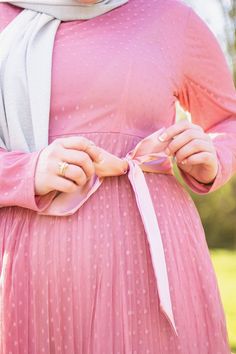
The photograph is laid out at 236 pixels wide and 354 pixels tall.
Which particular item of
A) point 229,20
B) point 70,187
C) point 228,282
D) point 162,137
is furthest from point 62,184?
point 228,282

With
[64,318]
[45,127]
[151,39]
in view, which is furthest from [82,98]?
[64,318]

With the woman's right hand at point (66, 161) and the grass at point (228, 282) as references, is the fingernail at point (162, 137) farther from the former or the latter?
the grass at point (228, 282)

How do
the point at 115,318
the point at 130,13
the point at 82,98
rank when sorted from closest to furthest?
the point at 115,318 < the point at 82,98 < the point at 130,13

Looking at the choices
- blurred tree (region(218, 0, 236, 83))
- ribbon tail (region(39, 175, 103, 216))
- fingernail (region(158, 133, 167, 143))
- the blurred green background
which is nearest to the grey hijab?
ribbon tail (region(39, 175, 103, 216))

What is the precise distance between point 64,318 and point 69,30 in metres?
0.68

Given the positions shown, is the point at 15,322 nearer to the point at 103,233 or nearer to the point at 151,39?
the point at 103,233

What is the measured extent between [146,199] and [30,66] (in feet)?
1.36

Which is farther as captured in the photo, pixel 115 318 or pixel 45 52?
pixel 45 52

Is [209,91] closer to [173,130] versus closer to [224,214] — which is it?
[173,130]

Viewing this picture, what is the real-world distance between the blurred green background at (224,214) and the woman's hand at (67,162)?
3.54 m

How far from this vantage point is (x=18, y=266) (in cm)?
174

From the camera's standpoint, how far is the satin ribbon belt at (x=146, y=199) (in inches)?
67.0

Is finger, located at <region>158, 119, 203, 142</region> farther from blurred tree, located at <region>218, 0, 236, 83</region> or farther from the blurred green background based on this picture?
blurred tree, located at <region>218, 0, 236, 83</region>

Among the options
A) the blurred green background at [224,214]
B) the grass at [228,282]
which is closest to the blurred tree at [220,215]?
the blurred green background at [224,214]
